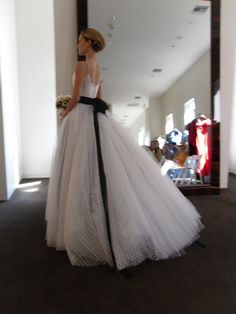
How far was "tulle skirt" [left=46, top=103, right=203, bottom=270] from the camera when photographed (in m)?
1.89

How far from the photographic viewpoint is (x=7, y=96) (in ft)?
13.3

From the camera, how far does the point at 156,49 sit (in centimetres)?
376

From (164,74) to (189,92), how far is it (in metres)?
0.39

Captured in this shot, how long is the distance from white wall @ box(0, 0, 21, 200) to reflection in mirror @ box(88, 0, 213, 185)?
4.02 ft

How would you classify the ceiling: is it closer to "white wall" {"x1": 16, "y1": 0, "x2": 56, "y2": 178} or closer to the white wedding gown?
the white wedding gown

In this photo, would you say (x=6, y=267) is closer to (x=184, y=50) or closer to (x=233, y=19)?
(x=184, y=50)

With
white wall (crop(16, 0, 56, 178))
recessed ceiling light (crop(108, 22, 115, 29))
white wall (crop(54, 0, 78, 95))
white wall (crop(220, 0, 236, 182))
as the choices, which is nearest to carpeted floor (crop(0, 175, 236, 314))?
white wall (crop(220, 0, 236, 182))

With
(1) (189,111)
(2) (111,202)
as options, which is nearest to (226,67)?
(1) (189,111)

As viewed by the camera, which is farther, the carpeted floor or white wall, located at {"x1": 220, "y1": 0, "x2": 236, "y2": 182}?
white wall, located at {"x1": 220, "y1": 0, "x2": 236, "y2": 182}

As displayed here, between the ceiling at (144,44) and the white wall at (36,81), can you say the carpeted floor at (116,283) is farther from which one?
the white wall at (36,81)

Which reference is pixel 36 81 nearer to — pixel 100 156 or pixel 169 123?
pixel 169 123

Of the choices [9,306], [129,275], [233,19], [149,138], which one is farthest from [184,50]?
[9,306]

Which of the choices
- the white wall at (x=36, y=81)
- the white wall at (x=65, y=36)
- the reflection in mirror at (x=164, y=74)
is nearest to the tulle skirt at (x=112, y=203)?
the reflection in mirror at (x=164, y=74)

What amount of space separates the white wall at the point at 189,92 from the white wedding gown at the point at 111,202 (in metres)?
1.83
